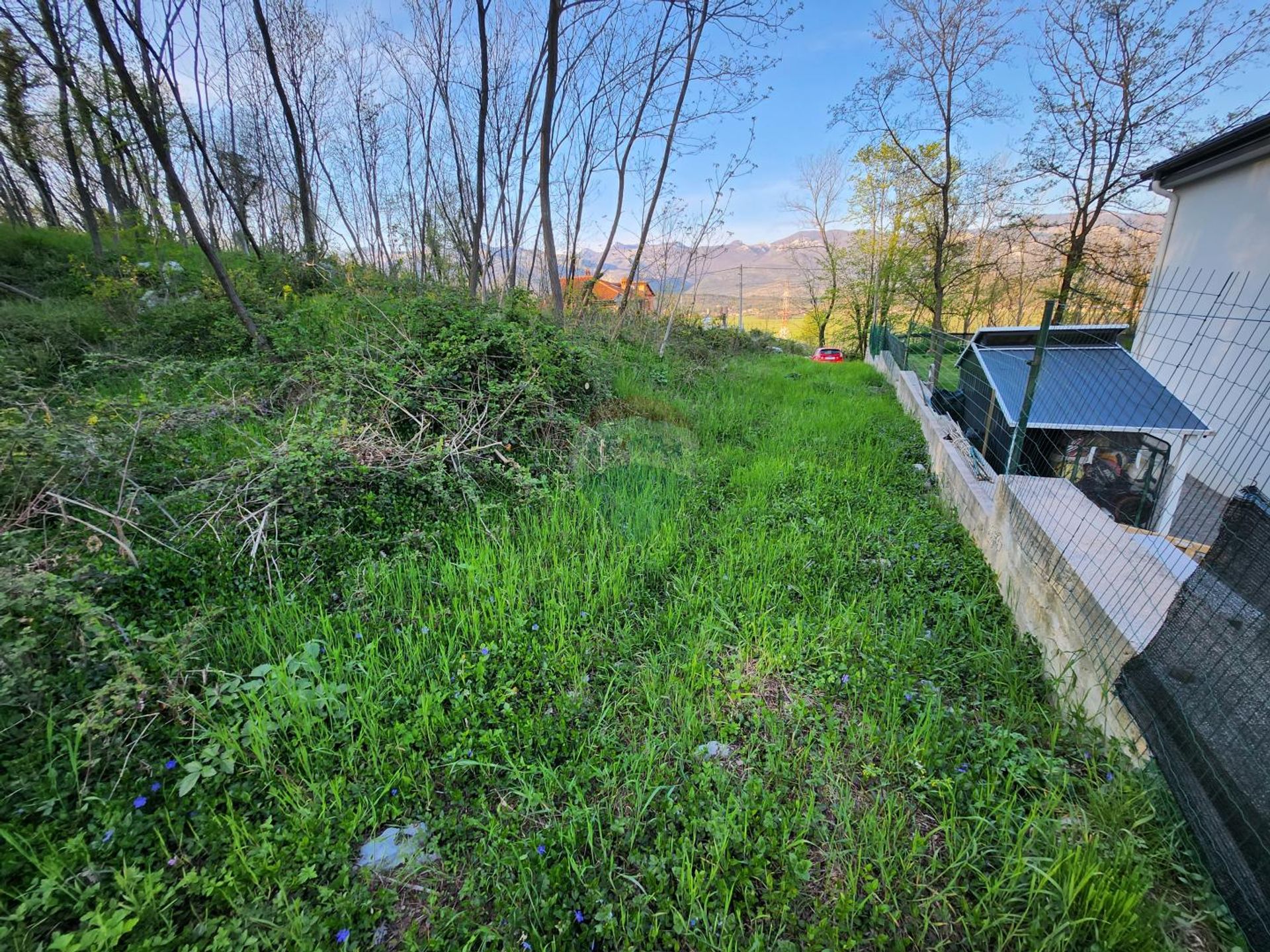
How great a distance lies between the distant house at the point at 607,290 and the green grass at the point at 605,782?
25.7 ft

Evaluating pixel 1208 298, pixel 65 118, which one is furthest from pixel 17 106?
pixel 1208 298

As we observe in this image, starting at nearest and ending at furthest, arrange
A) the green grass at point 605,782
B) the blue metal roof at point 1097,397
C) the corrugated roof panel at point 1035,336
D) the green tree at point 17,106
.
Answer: the green grass at point 605,782 < the blue metal roof at point 1097,397 < the corrugated roof panel at point 1035,336 < the green tree at point 17,106

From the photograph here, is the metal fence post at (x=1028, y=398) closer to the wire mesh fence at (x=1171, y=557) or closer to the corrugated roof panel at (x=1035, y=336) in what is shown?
the wire mesh fence at (x=1171, y=557)

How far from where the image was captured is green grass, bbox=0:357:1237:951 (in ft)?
4.00

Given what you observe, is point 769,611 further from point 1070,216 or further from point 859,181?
point 859,181

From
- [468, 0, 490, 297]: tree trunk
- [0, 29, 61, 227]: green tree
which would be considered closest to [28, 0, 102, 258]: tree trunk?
[0, 29, 61, 227]: green tree

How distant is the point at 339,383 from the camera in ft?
12.3

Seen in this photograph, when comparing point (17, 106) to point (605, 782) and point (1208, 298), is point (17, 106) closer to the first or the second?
point (605, 782)

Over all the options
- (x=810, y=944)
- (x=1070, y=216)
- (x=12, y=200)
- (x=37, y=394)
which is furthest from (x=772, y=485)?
(x=12, y=200)

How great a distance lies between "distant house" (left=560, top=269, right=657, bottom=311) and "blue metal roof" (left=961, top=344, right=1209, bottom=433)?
672 centimetres

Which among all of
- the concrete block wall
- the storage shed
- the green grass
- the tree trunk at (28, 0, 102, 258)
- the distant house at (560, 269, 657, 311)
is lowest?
the green grass

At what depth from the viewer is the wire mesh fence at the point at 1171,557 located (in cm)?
129

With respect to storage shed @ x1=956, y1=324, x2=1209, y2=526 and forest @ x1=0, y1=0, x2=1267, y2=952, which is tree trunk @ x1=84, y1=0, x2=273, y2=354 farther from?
storage shed @ x1=956, y1=324, x2=1209, y2=526

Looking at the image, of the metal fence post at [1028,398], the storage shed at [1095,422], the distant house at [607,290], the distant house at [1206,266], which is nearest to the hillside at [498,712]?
the metal fence post at [1028,398]
